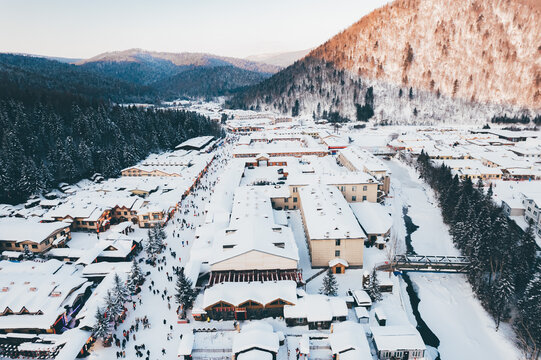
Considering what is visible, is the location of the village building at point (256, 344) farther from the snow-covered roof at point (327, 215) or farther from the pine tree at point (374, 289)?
the snow-covered roof at point (327, 215)

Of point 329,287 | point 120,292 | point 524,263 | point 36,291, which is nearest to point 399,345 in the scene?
point 329,287

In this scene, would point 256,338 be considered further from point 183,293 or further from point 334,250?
point 334,250

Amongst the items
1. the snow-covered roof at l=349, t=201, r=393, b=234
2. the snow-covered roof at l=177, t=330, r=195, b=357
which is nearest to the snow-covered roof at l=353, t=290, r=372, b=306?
the snow-covered roof at l=349, t=201, r=393, b=234

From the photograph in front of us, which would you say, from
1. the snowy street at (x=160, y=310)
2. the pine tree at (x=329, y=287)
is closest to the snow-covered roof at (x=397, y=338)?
the pine tree at (x=329, y=287)

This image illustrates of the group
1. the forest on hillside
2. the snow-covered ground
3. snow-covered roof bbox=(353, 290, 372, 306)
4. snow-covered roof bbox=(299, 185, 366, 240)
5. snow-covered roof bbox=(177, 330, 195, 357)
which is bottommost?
the snow-covered ground

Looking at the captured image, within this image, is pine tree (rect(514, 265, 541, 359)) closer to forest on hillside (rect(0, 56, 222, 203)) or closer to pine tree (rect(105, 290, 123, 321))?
pine tree (rect(105, 290, 123, 321))
